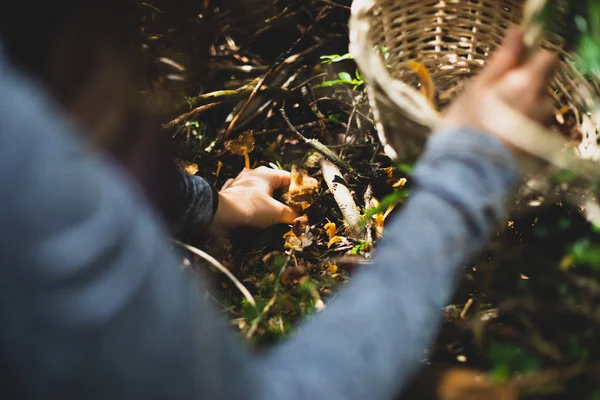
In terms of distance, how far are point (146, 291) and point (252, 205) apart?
877 mm

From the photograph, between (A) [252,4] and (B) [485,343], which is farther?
(A) [252,4]

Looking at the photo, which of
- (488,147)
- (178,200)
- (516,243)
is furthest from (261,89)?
(488,147)

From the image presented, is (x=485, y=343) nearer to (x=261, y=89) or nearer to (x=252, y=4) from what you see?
(x=261, y=89)

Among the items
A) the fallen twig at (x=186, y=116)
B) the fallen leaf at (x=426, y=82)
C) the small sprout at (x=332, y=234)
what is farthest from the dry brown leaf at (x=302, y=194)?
the fallen leaf at (x=426, y=82)

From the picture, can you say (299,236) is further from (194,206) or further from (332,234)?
(194,206)

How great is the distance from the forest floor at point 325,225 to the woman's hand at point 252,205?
43 mm

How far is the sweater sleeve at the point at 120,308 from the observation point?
0.55m

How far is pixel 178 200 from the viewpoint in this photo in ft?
4.28

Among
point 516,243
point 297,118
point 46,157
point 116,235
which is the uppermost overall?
point 46,157

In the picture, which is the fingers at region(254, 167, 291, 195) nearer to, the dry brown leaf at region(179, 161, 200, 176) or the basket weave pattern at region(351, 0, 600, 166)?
the dry brown leaf at region(179, 161, 200, 176)

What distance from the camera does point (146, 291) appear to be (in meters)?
0.61

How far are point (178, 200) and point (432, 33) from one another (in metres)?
0.77

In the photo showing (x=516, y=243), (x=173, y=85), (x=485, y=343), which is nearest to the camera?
(x=485, y=343)

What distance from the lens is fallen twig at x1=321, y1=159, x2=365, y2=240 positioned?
1434 mm
